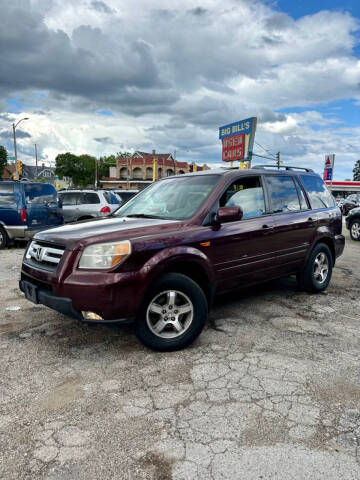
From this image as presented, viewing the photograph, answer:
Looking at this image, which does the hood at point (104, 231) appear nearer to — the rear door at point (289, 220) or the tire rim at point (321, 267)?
the rear door at point (289, 220)

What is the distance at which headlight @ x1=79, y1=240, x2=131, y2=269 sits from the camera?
3164mm

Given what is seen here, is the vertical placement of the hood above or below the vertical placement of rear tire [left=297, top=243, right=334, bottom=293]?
above

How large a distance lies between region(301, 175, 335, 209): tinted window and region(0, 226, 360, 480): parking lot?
1896 mm

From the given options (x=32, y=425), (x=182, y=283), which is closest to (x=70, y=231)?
(x=182, y=283)

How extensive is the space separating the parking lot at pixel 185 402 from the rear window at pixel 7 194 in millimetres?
5714

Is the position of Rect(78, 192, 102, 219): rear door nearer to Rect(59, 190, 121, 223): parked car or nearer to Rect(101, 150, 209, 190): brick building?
Rect(59, 190, 121, 223): parked car

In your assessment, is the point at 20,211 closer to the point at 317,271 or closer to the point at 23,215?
the point at 23,215

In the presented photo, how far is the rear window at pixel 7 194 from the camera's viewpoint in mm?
9211

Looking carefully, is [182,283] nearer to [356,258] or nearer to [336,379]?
[336,379]

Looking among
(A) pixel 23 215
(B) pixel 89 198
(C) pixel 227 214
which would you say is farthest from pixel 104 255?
(B) pixel 89 198

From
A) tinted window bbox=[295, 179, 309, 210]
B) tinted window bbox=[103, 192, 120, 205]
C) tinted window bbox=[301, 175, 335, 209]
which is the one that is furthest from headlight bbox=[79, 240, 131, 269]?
tinted window bbox=[103, 192, 120, 205]

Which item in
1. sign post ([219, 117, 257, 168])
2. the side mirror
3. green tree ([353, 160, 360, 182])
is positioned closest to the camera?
the side mirror

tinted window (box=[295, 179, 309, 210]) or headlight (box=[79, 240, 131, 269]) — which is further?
tinted window (box=[295, 179, 309, 210])

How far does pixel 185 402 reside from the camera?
8.79 feet
